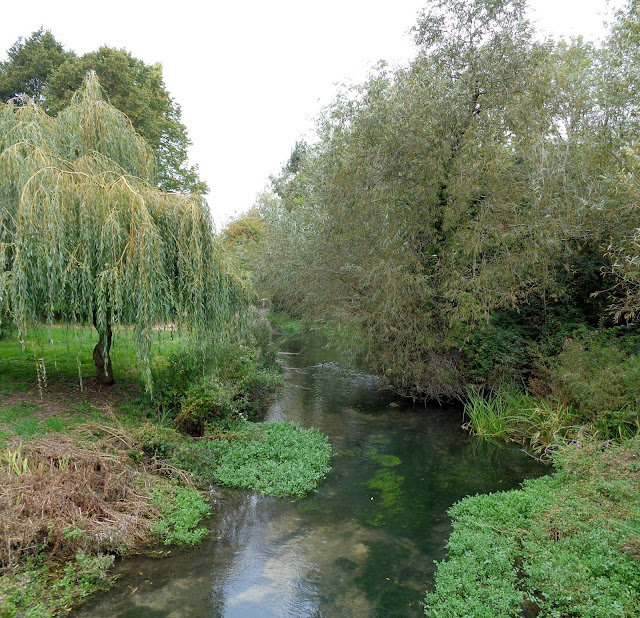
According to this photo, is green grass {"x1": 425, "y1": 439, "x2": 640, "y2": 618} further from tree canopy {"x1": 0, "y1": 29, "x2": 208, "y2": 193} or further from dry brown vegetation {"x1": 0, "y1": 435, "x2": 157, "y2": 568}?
tree canopy {"x1": 0, "y1": 29, "x2": 208, "y2": 193}

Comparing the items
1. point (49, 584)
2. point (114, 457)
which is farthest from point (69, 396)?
point (49, 584)

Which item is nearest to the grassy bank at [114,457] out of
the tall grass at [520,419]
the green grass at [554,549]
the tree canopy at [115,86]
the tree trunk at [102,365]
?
the tree trunk at [102,365]

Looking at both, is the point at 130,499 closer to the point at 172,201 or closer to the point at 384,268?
the point at 172,201

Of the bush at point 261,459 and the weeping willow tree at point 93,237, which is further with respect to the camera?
the bush at point 261,459

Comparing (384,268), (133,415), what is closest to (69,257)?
(133,415)

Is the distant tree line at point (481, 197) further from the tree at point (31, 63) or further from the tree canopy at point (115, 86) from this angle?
the tree at point (31, 63)

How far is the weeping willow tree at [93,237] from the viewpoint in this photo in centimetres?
655

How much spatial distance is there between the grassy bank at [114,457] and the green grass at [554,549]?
2755mm

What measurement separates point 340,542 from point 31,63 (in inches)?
883

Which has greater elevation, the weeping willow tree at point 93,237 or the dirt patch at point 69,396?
the weeping willow tree at point 93,237

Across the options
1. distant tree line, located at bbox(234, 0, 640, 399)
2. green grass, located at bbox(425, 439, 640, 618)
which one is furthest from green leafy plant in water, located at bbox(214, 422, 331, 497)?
distant tree line, located at bbox(234, 0, 640, 399)

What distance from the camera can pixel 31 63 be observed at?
62.6 feet

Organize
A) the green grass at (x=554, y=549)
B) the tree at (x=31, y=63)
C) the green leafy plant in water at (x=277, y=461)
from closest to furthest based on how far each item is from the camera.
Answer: the green grass at (x=554, y=549) → the green leafy plant in water at (x=277, y=461) → the tree at (x=31, y=63)

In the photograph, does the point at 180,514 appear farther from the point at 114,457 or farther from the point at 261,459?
the point at 261,459
